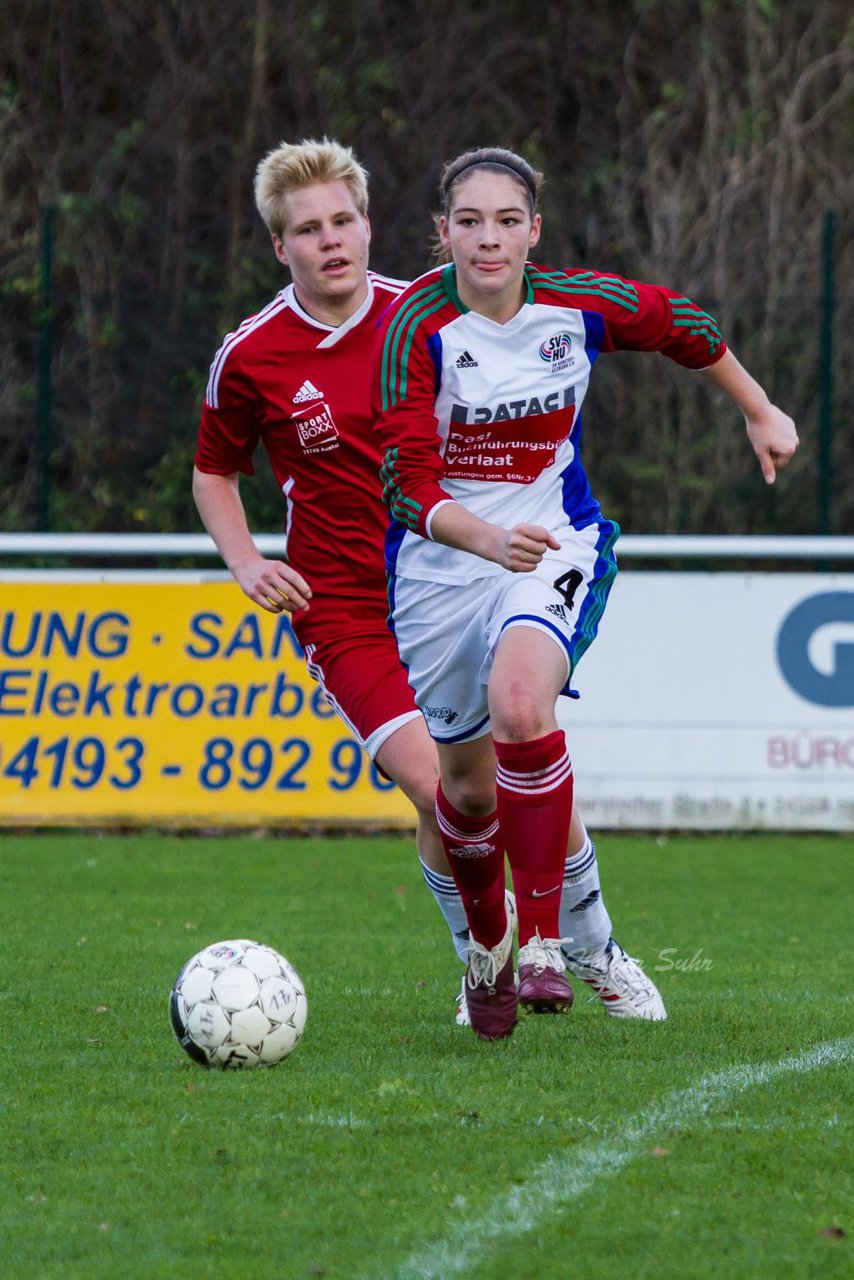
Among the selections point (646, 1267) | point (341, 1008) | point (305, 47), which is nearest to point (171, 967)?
point (341, 1008)

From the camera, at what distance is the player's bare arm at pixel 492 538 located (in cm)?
416

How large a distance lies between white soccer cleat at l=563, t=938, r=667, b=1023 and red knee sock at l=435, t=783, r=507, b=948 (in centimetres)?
41

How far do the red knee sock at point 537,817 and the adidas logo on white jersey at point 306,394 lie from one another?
4.79ft

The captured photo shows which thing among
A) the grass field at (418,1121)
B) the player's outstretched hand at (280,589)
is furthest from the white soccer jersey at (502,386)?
the grass field at (418,1121)

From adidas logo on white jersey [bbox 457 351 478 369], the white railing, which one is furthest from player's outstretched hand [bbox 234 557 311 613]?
the white railing

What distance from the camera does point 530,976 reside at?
461cm

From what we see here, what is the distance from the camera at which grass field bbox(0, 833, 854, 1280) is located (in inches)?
122

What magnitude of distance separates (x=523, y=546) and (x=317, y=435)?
62.1 inches

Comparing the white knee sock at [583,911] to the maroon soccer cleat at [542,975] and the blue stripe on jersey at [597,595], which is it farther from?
the blue stripe on jersey at [597,595]

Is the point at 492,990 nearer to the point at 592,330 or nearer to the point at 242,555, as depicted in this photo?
the point at 242,555

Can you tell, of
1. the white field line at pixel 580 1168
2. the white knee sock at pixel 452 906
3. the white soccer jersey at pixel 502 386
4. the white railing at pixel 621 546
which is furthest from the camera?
the white railing at pixel 621 546

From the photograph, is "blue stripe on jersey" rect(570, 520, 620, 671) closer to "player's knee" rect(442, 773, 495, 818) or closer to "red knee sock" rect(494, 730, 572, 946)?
"red knee sock" rect(494, 730, 572, 946)

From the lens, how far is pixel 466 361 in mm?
4664

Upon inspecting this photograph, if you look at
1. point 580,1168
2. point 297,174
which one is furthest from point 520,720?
point 297,174
